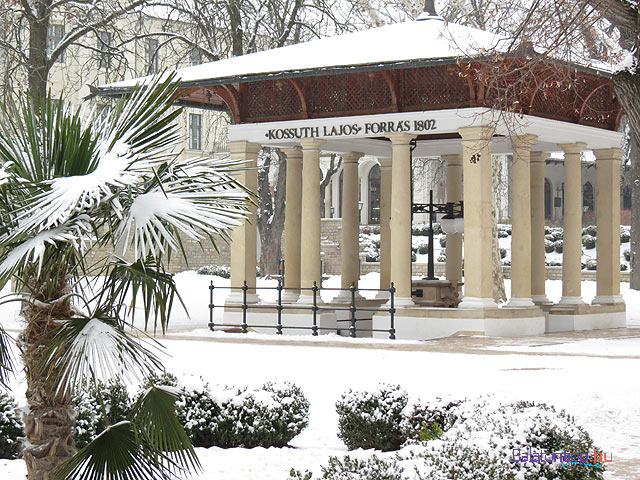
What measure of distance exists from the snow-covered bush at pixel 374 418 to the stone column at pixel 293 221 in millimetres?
14246

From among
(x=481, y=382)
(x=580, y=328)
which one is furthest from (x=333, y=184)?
(x=481, y=382)

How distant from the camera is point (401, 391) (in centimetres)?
1119

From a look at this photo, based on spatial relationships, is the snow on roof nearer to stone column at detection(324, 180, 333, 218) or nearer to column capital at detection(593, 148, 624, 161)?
column capital at detection(593, 148, 624, 161)

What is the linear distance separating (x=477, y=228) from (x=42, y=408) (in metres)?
14.0

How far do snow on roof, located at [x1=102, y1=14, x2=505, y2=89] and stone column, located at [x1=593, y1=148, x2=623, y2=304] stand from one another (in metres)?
4.26

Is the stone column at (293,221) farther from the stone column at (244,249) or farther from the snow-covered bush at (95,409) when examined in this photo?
the snow-covered bush at (95,409)

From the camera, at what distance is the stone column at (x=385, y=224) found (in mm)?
26859

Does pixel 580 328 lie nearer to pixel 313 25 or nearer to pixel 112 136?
pixel 313 25

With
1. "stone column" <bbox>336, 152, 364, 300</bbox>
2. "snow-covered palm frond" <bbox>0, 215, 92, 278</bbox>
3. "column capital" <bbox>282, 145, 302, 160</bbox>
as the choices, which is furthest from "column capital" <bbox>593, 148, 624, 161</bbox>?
"snow-covered palm frond" <bbox>0, 215, 92, 278</bbox>

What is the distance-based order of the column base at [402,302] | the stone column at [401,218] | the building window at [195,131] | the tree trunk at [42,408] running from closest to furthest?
the tree trunk at [42,408] → the column base at [402,302] → the stone column at [401,218] → the building window at [195,131]

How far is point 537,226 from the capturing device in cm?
2559

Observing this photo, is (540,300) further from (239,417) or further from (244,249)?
(239,417)

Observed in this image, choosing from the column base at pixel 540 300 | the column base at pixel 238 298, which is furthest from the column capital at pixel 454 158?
the column base at pixel 238 298

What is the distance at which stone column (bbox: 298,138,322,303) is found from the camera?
909 inches
